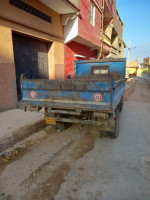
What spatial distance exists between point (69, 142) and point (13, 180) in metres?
1.61

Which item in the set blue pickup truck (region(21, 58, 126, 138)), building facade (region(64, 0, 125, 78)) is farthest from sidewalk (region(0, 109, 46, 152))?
building facade (region(64, 0, 125, 78))

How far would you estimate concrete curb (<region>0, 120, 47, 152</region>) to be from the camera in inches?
134

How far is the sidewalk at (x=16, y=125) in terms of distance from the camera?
353 cm

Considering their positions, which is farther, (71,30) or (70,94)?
(71,30)

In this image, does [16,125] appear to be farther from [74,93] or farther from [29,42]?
[29,42]

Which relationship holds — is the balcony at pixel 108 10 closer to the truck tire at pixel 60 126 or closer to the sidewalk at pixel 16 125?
the sidewalk at pixel 16 125

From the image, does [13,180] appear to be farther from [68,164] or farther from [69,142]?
[69,142]

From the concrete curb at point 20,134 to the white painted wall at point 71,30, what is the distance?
620 centimetres

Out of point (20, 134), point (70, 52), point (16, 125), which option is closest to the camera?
point (20, 134)

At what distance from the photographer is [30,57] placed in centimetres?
736

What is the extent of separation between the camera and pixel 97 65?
5.88m

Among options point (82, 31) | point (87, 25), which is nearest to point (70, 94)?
point (82, 31)

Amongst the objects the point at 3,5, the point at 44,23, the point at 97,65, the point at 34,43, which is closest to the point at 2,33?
the point at 3,5

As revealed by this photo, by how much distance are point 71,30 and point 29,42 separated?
293 cm
